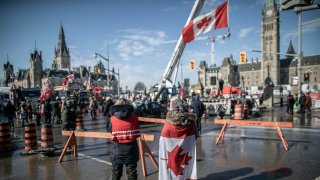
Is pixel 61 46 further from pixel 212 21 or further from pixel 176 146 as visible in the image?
pixel 176 146

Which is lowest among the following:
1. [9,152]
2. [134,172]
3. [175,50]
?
[9,152]

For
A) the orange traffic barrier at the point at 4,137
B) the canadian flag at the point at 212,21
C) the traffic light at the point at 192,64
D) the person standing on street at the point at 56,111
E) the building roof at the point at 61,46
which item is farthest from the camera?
the building roof at the point at 61,46

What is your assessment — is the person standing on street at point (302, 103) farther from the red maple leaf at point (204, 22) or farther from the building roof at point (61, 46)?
the building roof at point (61, 46)

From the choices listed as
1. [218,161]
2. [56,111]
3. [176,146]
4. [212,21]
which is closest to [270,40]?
[212,21]

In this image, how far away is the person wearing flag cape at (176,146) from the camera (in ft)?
15.0

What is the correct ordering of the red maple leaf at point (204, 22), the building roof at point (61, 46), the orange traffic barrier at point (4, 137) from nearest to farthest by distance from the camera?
1. the orange traffic barrier at point (4, 137)
2. the red maple leaf at point (204, 22)
3. the building roof at point (61, 46)

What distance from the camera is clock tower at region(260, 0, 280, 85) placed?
125 metres

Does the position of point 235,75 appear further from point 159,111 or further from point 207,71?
point 159,111

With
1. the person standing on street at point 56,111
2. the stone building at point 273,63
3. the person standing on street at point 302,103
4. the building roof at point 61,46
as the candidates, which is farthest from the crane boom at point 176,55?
the building roof at point 61,46

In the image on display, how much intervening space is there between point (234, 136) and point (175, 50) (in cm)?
1307

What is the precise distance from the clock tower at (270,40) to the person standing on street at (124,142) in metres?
131

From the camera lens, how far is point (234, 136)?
460 inches

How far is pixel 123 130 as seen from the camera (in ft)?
15.0

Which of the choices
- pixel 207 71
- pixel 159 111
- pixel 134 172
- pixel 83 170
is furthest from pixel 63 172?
pixel 207 71
